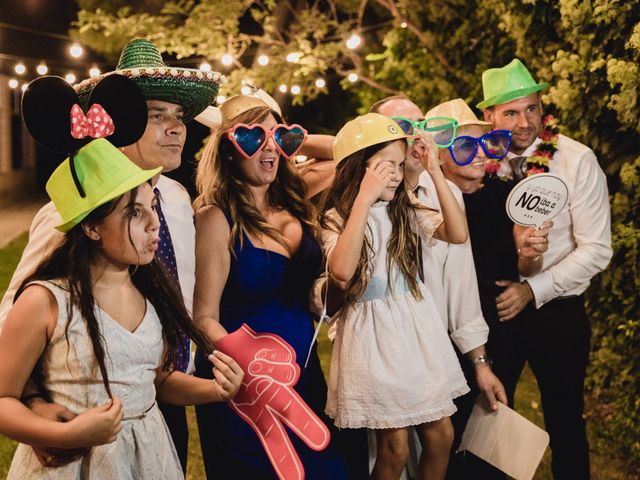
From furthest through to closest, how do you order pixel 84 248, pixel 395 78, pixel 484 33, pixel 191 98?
pixel 395 78
pixel 484 33
pixel 191 98
pixel 84 248

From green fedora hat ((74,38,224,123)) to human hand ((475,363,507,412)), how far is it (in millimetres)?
1645

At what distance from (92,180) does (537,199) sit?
2.08 metres

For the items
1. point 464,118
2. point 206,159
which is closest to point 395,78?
point 464,118

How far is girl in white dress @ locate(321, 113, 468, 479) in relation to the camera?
3.00m

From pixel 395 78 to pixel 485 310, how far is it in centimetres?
586

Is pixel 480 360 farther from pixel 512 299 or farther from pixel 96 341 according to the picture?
pixel 96 341

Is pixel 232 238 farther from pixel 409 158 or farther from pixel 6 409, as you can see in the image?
pixel 6 409

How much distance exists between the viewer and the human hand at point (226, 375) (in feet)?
7.24

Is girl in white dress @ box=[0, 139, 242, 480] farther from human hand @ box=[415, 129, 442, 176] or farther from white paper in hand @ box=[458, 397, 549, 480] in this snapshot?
white paper in hand @ box=[458, 397, 549, 480]

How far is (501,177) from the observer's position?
3.91 meters

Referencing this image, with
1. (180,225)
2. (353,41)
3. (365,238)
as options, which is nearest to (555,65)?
(365,238)

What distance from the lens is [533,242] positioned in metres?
3.61

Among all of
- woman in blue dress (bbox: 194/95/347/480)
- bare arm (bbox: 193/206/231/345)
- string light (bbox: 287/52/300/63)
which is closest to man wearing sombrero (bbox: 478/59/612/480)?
woman in blue dress (bbox: 194/95/347/480)

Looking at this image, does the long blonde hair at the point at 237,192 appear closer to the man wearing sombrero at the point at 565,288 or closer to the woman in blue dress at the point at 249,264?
the woman in blue dress at the point at 249,264
